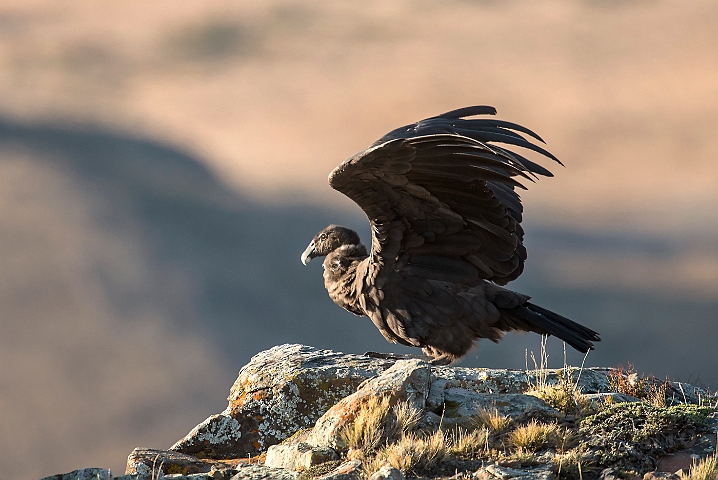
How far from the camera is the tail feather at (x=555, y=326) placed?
788 centimetres

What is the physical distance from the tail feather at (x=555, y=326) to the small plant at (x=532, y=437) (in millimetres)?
2496

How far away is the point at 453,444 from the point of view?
17.6 feet

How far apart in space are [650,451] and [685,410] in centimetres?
66

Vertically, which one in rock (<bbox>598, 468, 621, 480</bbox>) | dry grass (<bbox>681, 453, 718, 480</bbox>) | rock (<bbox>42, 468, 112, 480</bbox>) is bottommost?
dry grass (<bbox>681, 453, 718, 480</bbox>)

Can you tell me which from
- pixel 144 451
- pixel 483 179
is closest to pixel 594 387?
pixel 483 179

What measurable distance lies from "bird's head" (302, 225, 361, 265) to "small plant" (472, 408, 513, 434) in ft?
12.2

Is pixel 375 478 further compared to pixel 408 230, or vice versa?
pixel 408 230

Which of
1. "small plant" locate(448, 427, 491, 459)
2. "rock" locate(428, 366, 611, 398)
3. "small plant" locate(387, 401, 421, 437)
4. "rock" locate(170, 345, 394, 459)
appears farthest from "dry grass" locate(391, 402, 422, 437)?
"rock" locate(170, 345, 394, 459)

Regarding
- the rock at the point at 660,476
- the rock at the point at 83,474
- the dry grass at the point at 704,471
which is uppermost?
the rock at the point at 83,474

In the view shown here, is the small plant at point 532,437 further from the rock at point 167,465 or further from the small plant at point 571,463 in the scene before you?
the rock at point 167,465

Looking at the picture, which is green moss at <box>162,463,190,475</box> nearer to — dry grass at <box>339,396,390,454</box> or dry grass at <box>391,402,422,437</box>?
dry grass at <box>339,396,390,454</box>

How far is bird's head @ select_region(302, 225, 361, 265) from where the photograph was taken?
9180 millimetres

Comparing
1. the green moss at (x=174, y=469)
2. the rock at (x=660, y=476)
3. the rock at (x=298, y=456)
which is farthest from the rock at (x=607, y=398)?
the green moss at (x=174, y=469)

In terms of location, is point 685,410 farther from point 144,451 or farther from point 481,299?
point 144,451
